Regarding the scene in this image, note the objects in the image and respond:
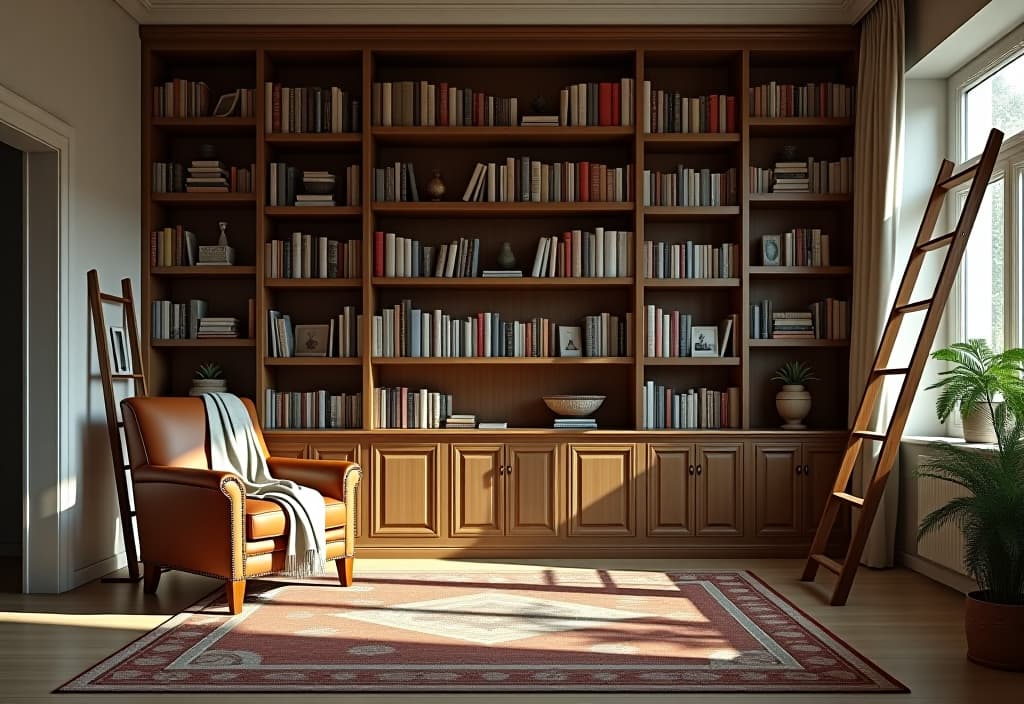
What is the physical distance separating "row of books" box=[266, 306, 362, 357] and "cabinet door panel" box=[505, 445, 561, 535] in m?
1.23

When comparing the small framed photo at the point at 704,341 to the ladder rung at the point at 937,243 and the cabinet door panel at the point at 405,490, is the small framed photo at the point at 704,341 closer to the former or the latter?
the ladder rung at the point at 937,243

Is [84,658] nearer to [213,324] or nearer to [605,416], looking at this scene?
[213,324]

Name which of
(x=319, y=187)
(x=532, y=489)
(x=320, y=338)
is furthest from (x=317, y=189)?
(x=532, y=489)

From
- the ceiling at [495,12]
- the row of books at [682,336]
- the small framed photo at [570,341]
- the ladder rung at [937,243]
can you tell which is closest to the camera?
the ladder rung at [937,243]

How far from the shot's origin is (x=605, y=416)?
6.59 meters

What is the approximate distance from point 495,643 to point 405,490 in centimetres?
218

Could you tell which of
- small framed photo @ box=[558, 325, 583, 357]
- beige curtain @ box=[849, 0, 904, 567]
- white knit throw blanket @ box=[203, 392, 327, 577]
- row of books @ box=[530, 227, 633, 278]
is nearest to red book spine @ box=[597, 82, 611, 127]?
row of books @ box=[530, 227, 633, 278]

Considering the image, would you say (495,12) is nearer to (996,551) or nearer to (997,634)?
(996,551)

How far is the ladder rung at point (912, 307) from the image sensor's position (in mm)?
4852

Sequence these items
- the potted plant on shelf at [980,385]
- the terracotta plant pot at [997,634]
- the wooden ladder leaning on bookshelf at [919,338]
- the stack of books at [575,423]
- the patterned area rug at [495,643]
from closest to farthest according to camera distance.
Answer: the patterned area rug at [495,643] → the terracotta plant pot at [997,634] → the potted plant on shelf at [980,385] → the wooden ladder leaning on bookshelf at [919,338] → the stack of books at [575,423]

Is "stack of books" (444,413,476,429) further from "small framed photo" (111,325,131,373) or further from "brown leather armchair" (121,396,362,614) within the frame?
"small framed photo" (111,325,131,373)

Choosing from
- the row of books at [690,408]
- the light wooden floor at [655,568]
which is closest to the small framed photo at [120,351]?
the light wooden floor at [655,568]

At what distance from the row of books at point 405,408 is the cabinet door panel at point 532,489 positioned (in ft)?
1.86

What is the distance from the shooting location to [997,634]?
3729 mm
